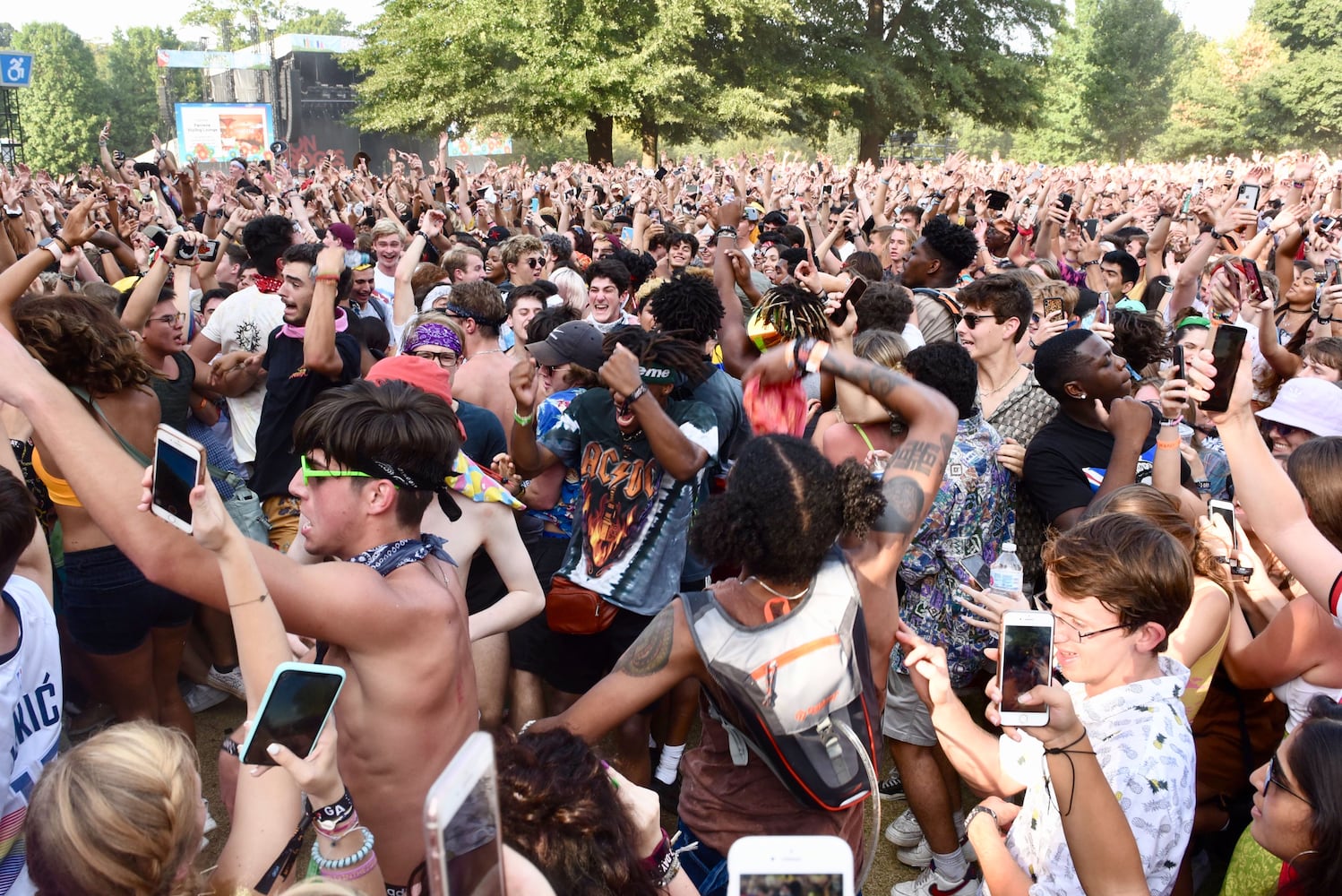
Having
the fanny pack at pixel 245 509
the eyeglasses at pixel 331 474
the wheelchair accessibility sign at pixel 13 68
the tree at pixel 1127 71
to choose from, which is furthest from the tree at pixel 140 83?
the eyeglasses at pixel 331 474

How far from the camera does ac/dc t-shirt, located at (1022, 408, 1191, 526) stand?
3928 millimetres

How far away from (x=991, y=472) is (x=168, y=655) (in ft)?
11.3

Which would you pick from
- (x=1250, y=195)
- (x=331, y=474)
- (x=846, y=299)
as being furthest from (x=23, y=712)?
(x=1250, y=195)

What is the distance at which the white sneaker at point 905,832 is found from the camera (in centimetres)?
396

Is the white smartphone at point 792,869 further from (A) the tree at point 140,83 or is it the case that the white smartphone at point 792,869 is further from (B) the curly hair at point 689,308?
(A) the tree at point 140,83

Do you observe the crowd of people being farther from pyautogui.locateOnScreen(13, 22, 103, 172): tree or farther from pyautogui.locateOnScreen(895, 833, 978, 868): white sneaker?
pyautogui.locateOnScreen(13, 22, 103, 172): tree

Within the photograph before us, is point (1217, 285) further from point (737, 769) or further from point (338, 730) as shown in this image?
point (338, 730)

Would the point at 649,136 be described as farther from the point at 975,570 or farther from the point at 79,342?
the point at 975,570

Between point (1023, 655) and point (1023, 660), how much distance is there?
0.01 m

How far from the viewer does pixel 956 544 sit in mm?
3719

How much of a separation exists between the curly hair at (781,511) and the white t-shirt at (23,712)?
158 centimetres

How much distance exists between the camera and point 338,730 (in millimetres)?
2307

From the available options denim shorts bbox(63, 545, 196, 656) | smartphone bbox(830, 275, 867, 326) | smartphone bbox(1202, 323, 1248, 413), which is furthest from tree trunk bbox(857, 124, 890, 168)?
smartphone bbox(1202, 323, 1248, 413)

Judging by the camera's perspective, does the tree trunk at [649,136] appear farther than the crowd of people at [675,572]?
Yes
